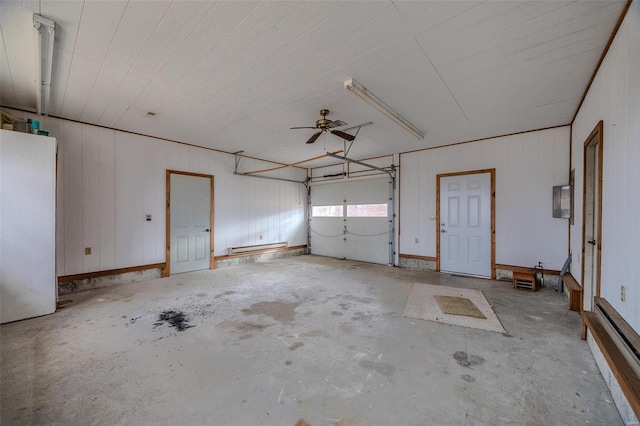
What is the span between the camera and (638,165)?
1.65 m

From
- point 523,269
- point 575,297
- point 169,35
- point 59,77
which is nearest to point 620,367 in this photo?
point 575,297

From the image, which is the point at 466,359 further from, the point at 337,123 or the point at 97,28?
the point at 97,28

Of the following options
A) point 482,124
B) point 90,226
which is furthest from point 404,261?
point 90,226

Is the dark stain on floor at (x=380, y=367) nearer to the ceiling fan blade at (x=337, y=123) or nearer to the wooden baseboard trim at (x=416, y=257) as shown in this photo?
the ceiling fan blade at (x=337, y=123)

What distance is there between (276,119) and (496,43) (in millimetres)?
2938

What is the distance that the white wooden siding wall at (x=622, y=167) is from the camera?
1.70 meters

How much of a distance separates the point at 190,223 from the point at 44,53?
3.62 meters

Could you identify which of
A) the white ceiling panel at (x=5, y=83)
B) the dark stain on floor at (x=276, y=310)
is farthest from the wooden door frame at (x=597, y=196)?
the white ceiling panel at (x=5, y=83)

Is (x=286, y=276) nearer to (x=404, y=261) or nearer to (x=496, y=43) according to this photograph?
(x=404, y=261)

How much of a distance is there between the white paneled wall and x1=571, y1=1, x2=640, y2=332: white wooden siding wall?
7.72 feet

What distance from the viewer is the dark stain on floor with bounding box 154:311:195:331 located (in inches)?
115

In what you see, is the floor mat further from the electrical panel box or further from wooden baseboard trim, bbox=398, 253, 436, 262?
the electrical panel box

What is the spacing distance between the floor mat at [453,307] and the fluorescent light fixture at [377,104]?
9.01ft

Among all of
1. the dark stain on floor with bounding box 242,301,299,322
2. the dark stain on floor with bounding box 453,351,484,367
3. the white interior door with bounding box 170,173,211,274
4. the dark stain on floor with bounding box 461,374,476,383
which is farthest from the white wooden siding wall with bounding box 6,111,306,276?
the dark stain on floor with bounding box 461,374,476,383
